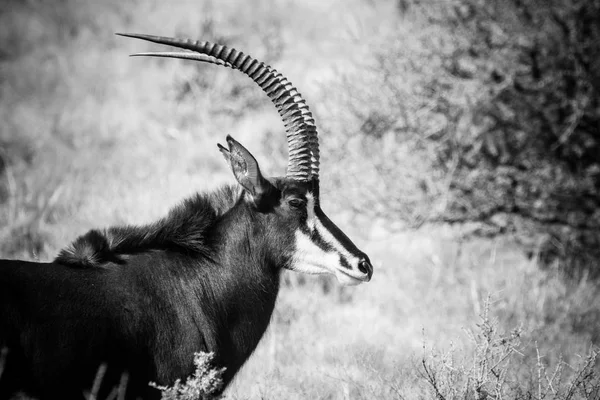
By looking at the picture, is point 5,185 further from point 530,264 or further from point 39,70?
point 530,264

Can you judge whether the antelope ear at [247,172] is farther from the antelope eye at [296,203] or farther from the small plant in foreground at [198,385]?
the small plant in foreground at [198,385]

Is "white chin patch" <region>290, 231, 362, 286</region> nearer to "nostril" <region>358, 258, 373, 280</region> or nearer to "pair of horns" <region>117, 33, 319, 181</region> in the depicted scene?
"nostril" <region>358, 258, 373, 280</region>

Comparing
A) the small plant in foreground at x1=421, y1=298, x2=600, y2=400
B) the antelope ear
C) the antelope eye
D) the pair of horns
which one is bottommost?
the small plant in foreground at x1=421, y1=298, x2=600, y2=400

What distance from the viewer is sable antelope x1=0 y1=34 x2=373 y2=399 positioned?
334 centimetres

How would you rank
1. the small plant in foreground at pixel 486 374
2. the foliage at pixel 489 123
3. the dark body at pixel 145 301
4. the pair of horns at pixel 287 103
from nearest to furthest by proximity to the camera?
the dark body at pixel 145 301 < the small plant in foreground at pixel 486 374 < the pair of horns at pixel 287 103 < the foliage at pixel 489 123

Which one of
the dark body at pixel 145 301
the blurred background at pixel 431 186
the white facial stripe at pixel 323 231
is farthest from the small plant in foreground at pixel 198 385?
the blurred background at pixel 431 186

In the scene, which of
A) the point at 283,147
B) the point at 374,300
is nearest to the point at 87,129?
the point at 283,147

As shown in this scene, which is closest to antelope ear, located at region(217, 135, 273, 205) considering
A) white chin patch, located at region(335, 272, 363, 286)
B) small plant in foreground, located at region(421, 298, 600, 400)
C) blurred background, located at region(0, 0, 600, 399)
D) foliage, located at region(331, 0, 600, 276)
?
white chin patch, located at region(335, 272, 363, 286)

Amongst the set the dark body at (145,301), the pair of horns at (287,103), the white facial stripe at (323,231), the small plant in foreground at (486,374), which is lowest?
the small plant in foreground at (486,374)

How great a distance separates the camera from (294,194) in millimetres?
4258

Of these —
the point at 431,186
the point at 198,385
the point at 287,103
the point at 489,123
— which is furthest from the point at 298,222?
the point at 489,123

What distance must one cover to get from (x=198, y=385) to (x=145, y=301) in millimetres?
671

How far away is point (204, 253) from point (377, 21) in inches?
392

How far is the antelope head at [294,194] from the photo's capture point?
4129 mm
